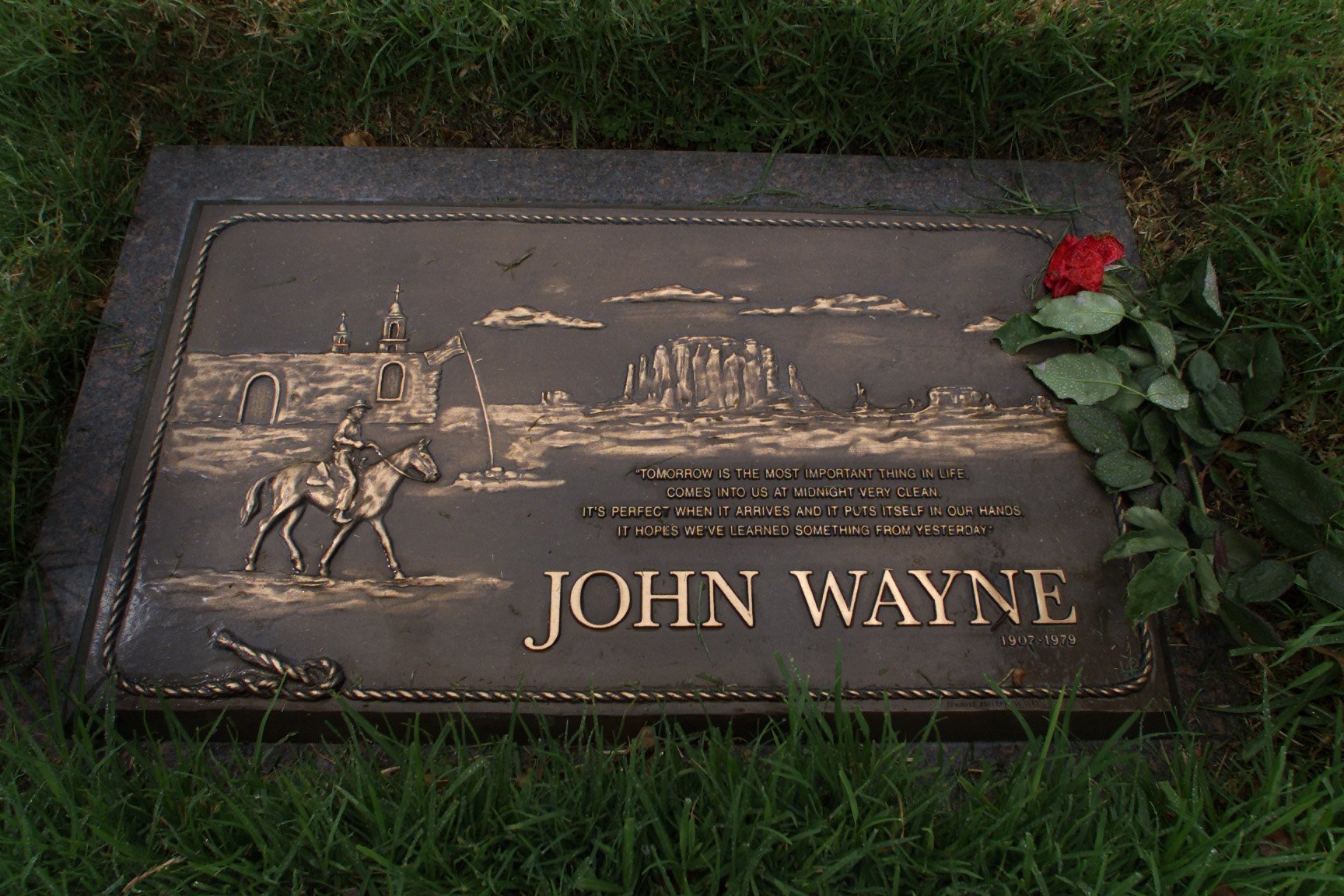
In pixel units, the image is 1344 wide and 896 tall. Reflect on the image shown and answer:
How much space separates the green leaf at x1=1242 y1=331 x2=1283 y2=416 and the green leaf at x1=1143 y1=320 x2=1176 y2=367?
0.23 m

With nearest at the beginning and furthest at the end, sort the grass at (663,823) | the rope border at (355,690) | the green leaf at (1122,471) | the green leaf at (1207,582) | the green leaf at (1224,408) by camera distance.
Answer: the grass at (663,823)
the rope border at (355,690)
the green leaf at (1207,582)
the green leaf at (1122,471)
the green leaf at (1224,408)

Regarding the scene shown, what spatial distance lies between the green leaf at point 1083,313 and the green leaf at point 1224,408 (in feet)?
1.16

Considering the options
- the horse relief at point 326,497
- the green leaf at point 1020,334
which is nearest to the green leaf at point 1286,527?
the green leaf at point 1020,334

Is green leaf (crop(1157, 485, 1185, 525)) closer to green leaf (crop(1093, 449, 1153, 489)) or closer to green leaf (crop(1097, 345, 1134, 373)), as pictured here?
green leaf (crop(1093, 449, 1153, 489))

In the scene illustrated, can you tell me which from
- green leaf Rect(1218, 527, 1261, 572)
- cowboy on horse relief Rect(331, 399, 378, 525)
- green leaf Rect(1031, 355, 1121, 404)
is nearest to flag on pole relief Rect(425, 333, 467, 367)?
cowboy on horse relief Rect(331, 399, 378, 525)

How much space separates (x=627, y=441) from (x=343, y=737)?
1.11 m

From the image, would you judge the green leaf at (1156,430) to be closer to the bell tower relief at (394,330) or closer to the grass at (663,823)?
the grass at (663,823)

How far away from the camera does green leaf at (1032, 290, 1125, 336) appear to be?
2.50m

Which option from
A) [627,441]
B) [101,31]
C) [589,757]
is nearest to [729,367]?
[627,441]

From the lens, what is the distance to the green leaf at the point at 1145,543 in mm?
2203

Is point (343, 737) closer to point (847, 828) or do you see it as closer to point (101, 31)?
point (847, 828)

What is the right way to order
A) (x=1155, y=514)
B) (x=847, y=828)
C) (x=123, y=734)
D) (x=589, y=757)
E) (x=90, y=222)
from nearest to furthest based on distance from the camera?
(x=847, y=828) < (x=589, y=757) < (x=123, y=734) < (x=1155, y=514) < (x=90, y=222)

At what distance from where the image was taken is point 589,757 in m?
2.03

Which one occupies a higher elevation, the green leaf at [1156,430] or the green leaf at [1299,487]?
the green leaf at [1156,430]
